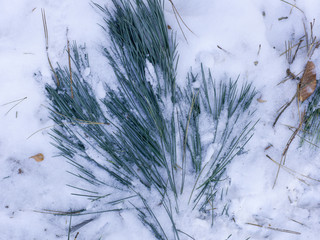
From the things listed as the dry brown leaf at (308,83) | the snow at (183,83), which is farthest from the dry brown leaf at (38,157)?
the dry brown leaf at (308,83)

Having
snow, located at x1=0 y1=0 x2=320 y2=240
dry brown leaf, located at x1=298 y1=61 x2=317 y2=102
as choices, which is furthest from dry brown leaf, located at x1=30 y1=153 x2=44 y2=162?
dry brown leaf, located at x1=298 y1=61 x2=317 y2=102

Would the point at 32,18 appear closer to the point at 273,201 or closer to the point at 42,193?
the point at 42,193

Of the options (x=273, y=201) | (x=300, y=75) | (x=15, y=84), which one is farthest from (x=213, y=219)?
(x=15, y=84)

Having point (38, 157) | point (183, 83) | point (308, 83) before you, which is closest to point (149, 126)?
point (183, 83)

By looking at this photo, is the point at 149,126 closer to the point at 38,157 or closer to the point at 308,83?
the point at 38,157

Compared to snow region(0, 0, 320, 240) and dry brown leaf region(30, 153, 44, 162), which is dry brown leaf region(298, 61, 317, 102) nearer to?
snow region(0, 0, 320, 240)

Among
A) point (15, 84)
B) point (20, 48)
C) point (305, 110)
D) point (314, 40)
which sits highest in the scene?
point (314, 40)
